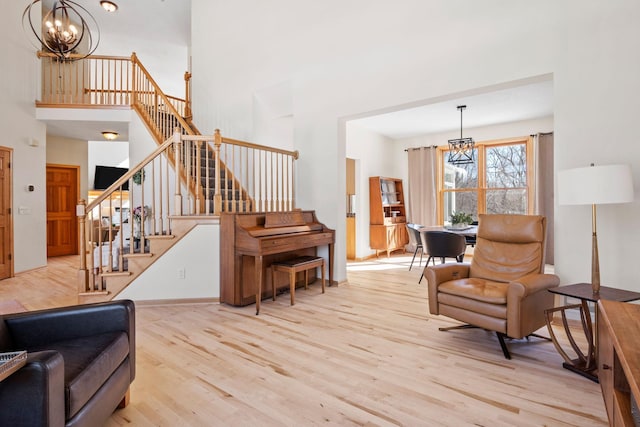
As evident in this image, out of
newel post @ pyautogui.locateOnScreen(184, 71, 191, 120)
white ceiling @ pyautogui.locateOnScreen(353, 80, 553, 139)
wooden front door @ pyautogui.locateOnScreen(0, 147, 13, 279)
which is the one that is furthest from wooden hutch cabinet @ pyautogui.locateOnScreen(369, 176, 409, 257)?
wooden front door @ pyautogui.locateOnScreen(0, 147, 13, 279)

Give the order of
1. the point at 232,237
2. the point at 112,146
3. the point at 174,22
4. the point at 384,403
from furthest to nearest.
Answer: the point at 112,146 → the point at 174,22 → the point at 232,237 → the point at 384,403

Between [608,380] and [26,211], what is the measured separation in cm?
762

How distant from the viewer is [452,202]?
7660mm

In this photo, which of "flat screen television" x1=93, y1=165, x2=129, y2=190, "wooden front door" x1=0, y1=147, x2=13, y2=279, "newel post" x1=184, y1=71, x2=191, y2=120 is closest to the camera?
"wooden front door" x1=0, y1=147, x2=13, y2=279

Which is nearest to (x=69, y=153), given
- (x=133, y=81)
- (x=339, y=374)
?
(x=133, y=81)

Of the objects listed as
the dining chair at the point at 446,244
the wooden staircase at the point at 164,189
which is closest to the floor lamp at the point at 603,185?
the dining chair at the point at 446,244

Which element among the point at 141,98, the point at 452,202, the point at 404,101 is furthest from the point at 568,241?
the point at 141,98

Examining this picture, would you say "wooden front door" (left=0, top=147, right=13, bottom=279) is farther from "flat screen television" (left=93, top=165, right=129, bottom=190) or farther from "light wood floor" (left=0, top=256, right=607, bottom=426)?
"flat screen television" (left=93, top=165, right=129, bottom=190)

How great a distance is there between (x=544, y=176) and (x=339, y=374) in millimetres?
6031

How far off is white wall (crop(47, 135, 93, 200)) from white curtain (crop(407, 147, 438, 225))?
25.0ft

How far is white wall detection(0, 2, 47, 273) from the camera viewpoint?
534 cm

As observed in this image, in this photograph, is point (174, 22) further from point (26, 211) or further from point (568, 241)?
point (568, 241)

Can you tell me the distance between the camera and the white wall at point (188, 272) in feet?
12.3

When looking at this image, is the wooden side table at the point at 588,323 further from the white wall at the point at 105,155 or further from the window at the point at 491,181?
the white wall at the point at 105,155
